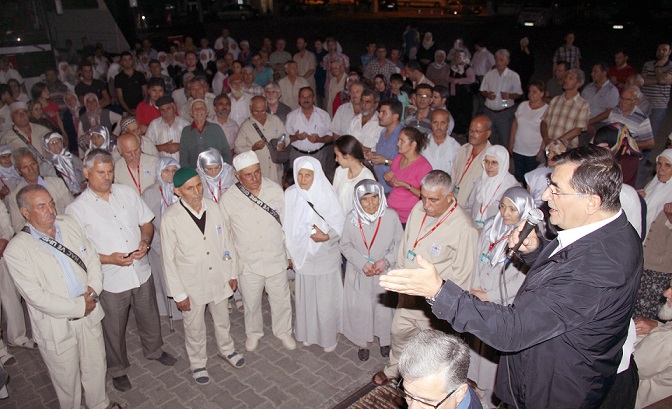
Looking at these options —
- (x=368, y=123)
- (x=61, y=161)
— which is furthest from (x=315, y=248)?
(x=61, y=161)

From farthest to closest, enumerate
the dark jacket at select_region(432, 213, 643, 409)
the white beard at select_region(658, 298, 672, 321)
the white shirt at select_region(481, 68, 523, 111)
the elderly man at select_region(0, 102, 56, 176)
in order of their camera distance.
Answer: the white shirt at select_region(481, 68, 523, 111) < the elderly man at select_region(0, 102, 56, 176) < the white beard at select_region(658, 298, 672, 321) < the dark jacket at select_region(432, 213, 643, 409)

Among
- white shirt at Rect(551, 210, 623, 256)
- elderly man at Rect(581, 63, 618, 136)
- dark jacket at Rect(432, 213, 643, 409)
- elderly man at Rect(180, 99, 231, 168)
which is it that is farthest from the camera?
elderly man at Rect(581, 63, 618, 136)

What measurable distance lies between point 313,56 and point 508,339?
42.5 ft

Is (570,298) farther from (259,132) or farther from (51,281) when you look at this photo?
(259,132)

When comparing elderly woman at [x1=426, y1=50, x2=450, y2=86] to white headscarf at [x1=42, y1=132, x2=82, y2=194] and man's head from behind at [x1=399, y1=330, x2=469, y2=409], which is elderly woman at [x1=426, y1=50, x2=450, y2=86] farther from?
man's head from behind at [x1=399, y1=330, x2=469, y2=409]

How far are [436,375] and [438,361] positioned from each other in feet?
0.22

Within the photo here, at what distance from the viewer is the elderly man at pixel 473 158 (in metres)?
6.17

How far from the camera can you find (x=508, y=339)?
2391 mm

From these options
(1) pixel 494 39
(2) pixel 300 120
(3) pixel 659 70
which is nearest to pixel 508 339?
(2) pixel 300 120

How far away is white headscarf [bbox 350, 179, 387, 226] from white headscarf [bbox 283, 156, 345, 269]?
33 cm

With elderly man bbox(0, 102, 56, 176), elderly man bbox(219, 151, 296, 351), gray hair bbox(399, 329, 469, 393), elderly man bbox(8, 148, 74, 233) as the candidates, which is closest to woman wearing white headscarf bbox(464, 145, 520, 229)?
elderly man bbox(219, 151, 296, 351)

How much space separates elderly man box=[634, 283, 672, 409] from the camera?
3.62m

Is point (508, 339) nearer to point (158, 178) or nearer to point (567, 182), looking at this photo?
point (567, 182)

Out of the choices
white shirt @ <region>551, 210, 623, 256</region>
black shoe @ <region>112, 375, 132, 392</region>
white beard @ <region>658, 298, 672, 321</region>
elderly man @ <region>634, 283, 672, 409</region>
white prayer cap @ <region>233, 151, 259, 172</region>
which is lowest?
black shoe @ <region>112, 375, 132, 392</region>
